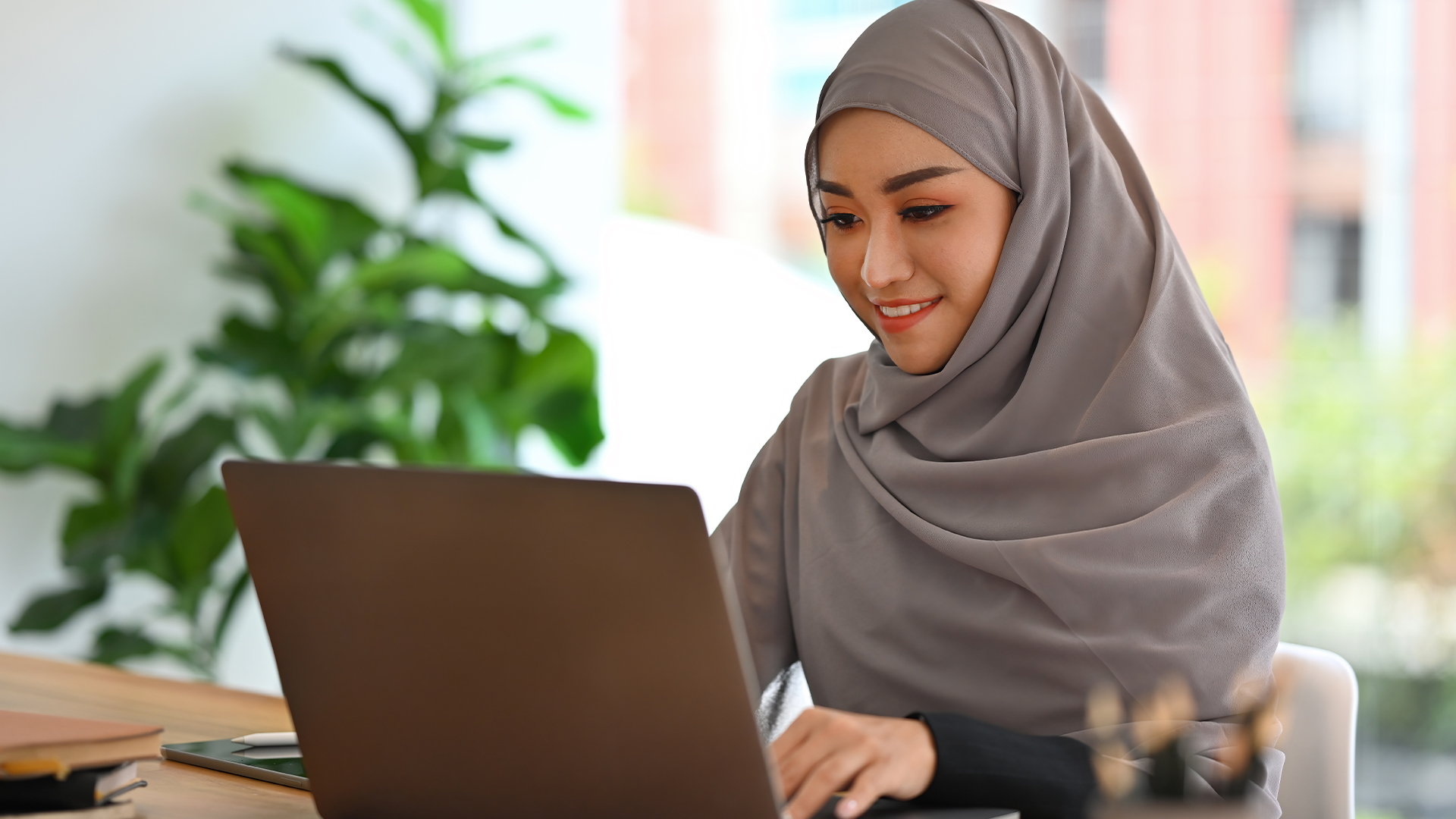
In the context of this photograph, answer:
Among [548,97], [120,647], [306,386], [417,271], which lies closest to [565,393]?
[417,271]

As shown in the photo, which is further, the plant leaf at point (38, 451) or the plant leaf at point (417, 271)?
the plant leaf at point (417, 271)

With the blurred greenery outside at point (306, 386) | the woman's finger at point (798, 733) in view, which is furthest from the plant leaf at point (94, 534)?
the woman's finger at point (798, 733)

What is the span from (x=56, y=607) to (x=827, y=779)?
1629mm

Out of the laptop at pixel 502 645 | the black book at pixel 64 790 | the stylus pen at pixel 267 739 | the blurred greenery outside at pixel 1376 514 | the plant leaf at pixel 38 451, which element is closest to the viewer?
the laptop at pixel 502 645

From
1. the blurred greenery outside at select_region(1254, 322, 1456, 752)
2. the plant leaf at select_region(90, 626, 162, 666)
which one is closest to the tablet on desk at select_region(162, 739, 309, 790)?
the plant leaf at select_region(90, 626, 162, 666)

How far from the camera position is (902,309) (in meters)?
1.18

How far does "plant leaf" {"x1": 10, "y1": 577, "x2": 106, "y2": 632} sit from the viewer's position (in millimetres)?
1957

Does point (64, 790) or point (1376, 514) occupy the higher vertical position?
point (1376, 514)

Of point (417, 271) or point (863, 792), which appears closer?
point (863, 792)

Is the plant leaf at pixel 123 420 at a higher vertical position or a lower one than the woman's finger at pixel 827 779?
higher

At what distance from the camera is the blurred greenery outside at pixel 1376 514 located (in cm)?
258

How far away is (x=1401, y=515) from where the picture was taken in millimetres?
2607

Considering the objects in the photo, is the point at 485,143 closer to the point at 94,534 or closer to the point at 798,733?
the point at 94,534

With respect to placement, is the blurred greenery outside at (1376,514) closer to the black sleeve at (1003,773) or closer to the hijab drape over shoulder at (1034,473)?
the hijab drape over shoulder at (1034,473)
